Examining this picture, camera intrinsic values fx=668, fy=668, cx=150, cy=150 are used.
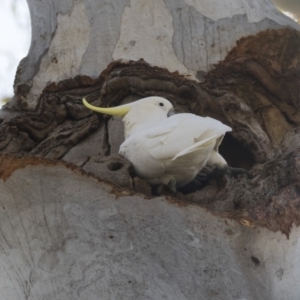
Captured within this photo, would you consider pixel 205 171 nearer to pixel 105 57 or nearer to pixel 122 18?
pixel 105 57

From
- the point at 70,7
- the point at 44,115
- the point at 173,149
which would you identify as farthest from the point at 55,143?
the point at 70,7

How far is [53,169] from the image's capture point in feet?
4.56

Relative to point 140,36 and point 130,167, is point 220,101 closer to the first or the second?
point 140,36

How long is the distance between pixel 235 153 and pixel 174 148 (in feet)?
1.66

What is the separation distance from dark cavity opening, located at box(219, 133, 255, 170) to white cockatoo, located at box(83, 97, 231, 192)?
297mm

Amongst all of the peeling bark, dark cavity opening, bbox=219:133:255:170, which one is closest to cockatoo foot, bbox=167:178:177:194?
the peeling bark

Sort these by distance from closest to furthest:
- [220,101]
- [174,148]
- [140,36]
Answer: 1. [174,148]
2. [220,101]
3. [140,36]

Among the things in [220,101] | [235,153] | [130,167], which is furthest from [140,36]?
[130,167]

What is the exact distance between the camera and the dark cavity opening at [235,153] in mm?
1960

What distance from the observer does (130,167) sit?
61.7 inches

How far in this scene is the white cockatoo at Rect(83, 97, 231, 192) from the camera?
1518 millimetres

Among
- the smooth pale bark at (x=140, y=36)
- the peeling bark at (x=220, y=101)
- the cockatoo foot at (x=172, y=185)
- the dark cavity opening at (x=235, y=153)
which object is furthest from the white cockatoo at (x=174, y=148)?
the smooth pale bark at (x=140, y=36)

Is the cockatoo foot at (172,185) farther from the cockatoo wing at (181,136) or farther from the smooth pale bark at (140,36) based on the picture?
the smooth pale bark at (140,36)

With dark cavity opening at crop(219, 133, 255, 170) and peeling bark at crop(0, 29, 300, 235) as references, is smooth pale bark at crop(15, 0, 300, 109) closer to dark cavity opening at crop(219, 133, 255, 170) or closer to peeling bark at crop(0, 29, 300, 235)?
peeling bark at crop(0, 29, 300, 235)
